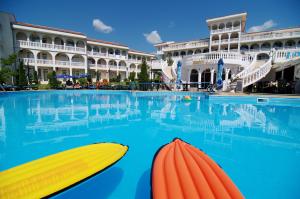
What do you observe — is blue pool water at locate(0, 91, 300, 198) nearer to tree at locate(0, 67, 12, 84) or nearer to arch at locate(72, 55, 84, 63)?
tree at locate(0, 67, 12, 84)

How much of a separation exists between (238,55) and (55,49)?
28.6m

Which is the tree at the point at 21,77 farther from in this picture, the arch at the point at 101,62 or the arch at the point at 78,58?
the arch at the point at 101,62

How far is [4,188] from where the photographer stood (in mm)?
1801

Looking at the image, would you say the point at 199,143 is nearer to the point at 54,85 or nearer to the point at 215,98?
the point at 215,98

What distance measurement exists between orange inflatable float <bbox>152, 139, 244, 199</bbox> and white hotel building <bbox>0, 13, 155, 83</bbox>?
28.1m

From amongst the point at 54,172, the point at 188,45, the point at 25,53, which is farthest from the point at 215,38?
the point at 25,53

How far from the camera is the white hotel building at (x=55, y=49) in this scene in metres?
23.2

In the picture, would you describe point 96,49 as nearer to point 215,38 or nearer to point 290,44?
point 215,38

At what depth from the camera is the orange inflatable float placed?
1.62 m

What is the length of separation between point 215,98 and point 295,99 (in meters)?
5.20

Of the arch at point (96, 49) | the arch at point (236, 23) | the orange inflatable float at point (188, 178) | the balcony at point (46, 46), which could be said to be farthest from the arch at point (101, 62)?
the orange inflatable float at point (188, 178)

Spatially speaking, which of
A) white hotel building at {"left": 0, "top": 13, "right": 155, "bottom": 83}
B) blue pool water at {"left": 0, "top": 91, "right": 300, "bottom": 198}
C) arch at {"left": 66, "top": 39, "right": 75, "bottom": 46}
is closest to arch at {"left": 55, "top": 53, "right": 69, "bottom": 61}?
white hotel building at {"left": 0, "top": 13, "right": 155, "bottom": 83}

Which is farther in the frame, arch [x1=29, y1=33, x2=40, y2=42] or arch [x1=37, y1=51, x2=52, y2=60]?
arch [x1=37, y1=51, x2=52, y2=60]

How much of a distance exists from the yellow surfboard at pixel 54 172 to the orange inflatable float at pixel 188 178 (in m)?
0.85
